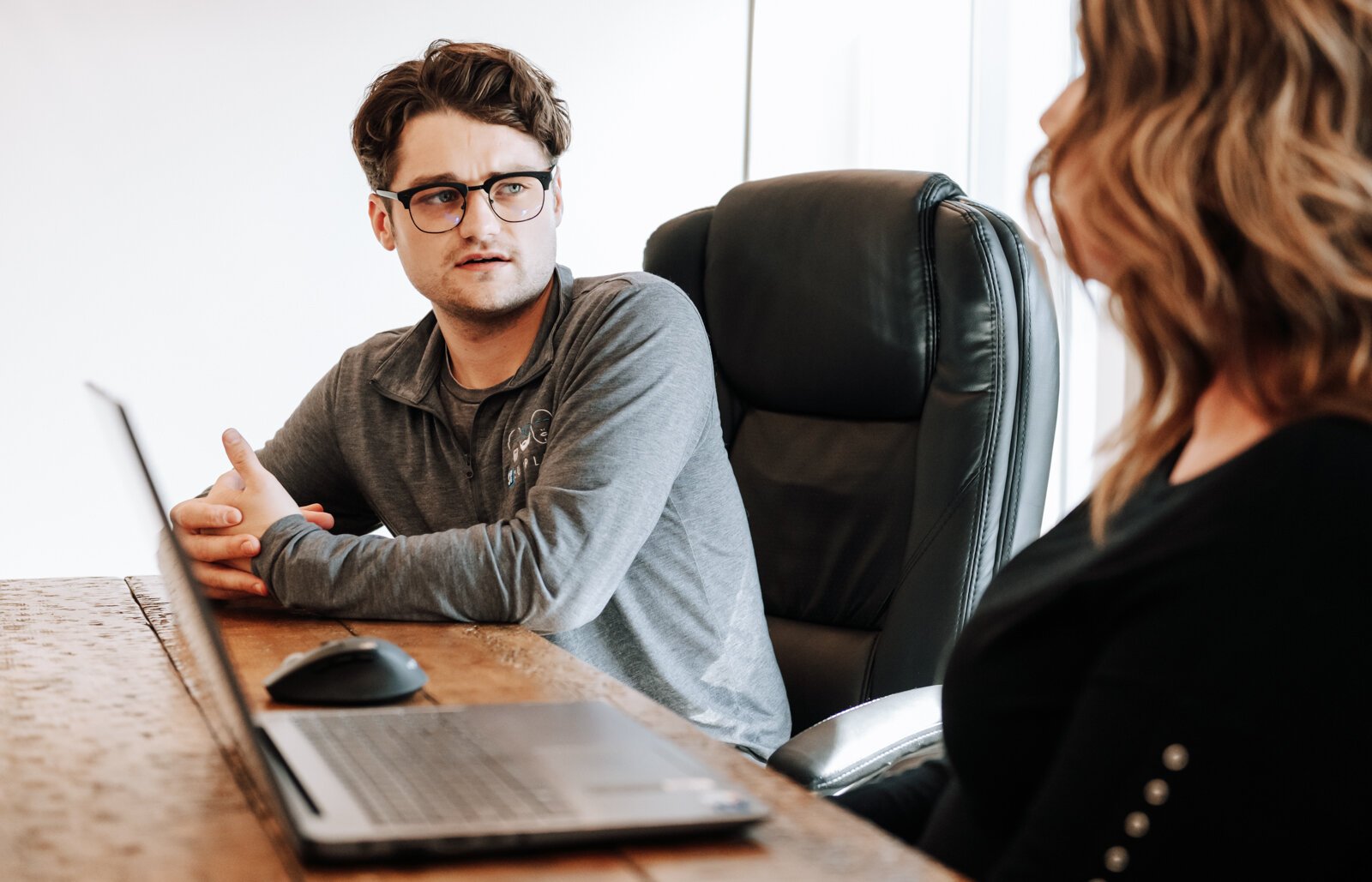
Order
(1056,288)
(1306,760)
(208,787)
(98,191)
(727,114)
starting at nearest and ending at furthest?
(1306,760)
(208,787)
(1056,288)
(98,191)
(727,114)

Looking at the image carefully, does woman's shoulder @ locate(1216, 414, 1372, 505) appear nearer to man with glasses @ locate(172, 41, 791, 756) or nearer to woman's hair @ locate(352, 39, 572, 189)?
man with glasses @ locate(172, 41, 791, 756)

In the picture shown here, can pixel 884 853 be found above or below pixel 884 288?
below

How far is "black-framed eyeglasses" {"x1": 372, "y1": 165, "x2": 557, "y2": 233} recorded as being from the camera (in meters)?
1.60

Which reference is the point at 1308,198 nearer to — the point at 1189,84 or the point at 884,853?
the point at 1189,84

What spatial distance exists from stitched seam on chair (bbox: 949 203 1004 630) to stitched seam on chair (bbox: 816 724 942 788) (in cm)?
22

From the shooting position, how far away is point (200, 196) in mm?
2988

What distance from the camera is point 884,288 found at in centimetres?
152

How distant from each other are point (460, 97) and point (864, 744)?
3.10ft

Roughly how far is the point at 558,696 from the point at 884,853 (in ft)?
1.21

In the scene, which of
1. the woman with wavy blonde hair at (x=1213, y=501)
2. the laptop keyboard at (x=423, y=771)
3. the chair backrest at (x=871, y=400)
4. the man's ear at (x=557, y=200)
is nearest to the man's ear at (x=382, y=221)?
the man's ear at (x=557, y=200)

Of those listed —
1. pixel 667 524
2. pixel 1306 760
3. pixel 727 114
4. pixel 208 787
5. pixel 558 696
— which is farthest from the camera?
pixel 727 114

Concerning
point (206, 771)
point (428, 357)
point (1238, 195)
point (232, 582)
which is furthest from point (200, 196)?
point (1238, 195)

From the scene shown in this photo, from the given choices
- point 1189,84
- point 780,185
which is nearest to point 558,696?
point 1189,84

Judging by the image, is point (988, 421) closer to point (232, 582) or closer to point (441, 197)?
point (441, 197)
